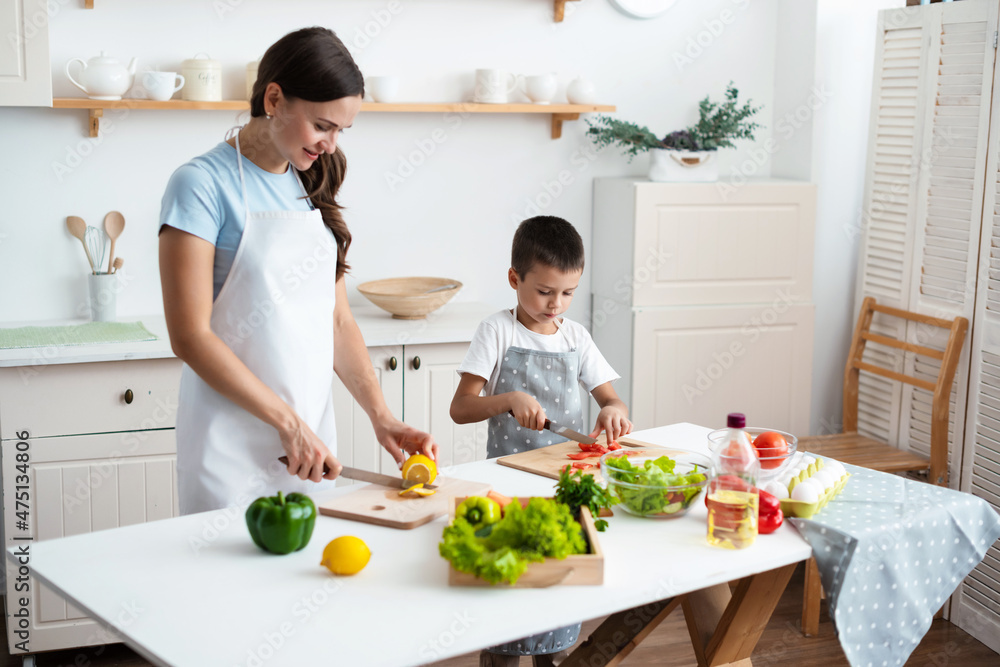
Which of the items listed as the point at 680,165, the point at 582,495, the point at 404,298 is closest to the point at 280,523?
the point at 582,495

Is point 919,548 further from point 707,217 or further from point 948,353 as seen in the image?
point 707,217

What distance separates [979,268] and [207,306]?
2.39m

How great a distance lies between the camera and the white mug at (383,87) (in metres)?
3.21

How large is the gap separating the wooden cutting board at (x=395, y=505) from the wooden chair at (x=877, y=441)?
162 cm

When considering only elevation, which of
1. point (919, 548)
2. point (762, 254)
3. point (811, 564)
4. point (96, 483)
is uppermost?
point (762, 254)

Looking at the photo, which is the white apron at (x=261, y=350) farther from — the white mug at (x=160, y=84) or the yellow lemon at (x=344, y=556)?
the white mug at (x=160, y=84)

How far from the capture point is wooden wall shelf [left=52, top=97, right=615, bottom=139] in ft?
9.43

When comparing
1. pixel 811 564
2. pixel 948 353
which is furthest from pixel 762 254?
pixel 811 564

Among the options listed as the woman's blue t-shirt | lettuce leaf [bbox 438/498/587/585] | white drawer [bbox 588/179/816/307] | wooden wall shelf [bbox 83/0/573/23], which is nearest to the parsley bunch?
lettuce leaf [bbox 438/498/587/585]

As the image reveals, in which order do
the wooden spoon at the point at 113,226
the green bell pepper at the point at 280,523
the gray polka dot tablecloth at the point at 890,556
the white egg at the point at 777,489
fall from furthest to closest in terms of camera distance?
1. the wooden spoon at the point at 113,226
2. the white egg at the point at 777,489
3. the gray polka dot tablecloth at the point at 890,556
4. the green bell pepper at the point at 280,523

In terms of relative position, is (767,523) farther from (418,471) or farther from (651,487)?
(418,471)

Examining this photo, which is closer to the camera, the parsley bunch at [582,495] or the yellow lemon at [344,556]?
the yellow lemon at [344,556]

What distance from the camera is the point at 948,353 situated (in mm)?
3012


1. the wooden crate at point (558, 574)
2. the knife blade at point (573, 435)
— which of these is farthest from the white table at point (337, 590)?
the knife blade at point (573, 435)
